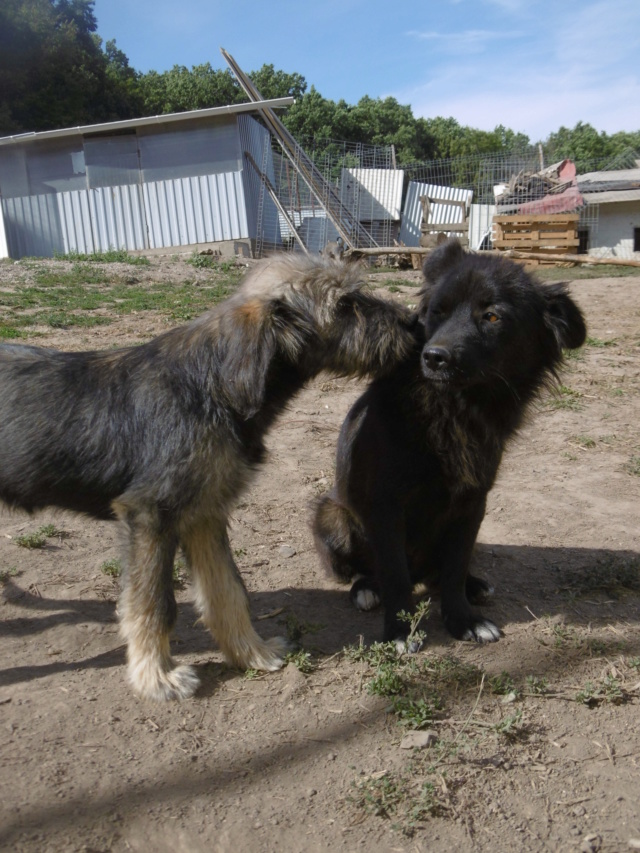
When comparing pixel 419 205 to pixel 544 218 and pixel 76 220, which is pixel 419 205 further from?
pixel 76 220

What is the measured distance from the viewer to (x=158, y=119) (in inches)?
811

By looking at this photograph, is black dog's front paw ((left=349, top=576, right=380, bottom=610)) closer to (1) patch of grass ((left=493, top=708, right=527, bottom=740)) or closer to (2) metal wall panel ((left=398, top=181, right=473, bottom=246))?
(1) patch of grass ((left=493, top=708, right=527, bottom=740))

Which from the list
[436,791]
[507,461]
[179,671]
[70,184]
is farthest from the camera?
[70,184]

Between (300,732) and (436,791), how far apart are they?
0.67 meters

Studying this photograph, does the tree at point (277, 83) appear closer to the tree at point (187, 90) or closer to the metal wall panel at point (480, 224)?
the tree at point (187, 90)

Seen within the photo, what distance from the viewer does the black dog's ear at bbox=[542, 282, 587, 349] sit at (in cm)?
383

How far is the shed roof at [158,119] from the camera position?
65.3 ft

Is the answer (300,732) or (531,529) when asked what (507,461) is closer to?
(531,529)

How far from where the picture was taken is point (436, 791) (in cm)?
275

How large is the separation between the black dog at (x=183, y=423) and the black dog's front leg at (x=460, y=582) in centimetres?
97

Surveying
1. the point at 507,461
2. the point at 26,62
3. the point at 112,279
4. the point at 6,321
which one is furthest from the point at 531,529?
the point at 26,62

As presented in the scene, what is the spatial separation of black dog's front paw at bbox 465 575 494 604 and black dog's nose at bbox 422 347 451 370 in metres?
1.68

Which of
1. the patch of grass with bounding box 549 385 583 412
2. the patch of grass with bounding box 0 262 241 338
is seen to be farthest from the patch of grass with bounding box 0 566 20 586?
the patch of grass with bounding box 0 262 241 338

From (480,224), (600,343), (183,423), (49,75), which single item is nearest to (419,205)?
(480,224)
